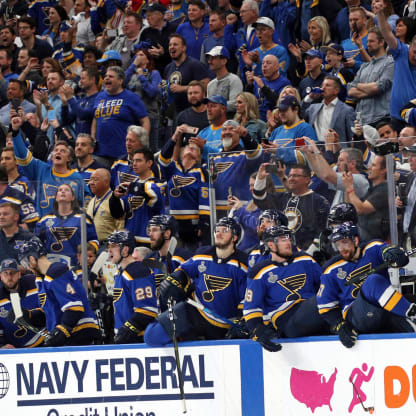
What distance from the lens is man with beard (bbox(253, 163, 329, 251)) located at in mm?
6156

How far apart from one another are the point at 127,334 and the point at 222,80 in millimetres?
3282

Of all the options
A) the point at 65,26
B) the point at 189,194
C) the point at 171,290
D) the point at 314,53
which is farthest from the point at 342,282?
the point at 65,26

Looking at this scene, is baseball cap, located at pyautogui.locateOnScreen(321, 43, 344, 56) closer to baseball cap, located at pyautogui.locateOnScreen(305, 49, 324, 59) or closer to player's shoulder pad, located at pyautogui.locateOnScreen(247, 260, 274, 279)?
baseball cap, located at pyautogui.locateOnScreen(305, 49, 324, 59)

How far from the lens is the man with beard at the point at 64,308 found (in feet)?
21.2

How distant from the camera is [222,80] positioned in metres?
8.80

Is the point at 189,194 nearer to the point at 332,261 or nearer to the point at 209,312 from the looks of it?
the point at 209,312

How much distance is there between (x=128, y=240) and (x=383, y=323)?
2046 mm

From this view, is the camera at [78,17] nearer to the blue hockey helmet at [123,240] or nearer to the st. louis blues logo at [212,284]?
the blue hockey helmet at [123,240]

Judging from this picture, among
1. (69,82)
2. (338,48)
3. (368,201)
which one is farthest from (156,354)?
(69,82)

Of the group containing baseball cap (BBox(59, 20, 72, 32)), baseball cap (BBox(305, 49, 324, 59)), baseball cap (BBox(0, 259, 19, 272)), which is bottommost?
baseball cap (BBox(0, 259, 19, 272))

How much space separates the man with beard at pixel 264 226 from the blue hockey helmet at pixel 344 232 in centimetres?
54

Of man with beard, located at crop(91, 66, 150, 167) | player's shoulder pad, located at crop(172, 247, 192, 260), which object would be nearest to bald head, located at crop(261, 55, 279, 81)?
man with beard, located at crop(91, 66, 150, 167)

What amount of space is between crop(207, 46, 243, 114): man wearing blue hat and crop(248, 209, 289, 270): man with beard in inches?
98.9

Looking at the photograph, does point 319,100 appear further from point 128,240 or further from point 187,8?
point 187,8
